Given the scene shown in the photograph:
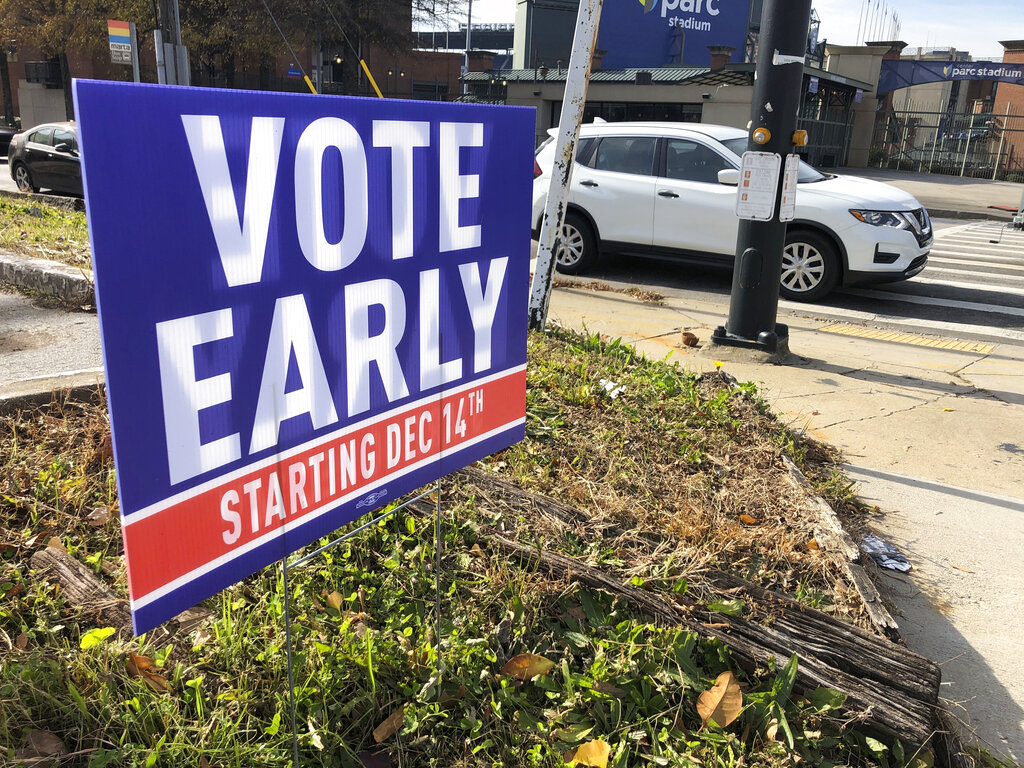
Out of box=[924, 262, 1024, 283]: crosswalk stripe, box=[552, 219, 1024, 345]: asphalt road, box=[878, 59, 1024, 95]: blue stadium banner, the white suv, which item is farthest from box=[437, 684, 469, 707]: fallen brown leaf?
box=[878, 59, 1024, 95]: blue stadium banner

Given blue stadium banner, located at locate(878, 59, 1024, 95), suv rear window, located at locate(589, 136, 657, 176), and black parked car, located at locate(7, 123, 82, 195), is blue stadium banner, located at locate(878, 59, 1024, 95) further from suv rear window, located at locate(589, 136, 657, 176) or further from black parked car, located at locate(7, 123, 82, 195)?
black parked car, located at locate(7, 123, 82, 195)

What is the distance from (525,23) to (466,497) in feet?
139

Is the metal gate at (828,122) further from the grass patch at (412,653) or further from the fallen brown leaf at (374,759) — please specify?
the fallen brown leaf at (374,759)

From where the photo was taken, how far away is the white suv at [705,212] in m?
8.77

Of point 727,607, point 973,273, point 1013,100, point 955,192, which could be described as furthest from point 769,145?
point 1013,100

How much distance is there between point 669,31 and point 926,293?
118ft

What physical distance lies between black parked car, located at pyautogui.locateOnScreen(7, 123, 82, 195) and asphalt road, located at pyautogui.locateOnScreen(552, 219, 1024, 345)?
11284mm

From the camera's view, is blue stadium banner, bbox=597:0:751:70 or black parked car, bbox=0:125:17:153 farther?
blue stadium banner, bbox=597:0:751:70

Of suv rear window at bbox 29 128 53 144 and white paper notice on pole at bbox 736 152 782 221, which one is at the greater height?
white paper notice on pole at bbox 736 152 782 221

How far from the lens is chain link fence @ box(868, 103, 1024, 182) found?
103 feet

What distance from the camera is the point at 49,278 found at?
19.4 feet

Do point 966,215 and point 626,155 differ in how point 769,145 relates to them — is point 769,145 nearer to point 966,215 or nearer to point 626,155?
point 626,155

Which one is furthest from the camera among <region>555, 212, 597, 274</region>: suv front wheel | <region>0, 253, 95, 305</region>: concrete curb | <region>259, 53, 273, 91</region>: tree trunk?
<region>259, 53, 273, 91</region>: tree trunk

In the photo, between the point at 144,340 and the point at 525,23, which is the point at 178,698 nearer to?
the point at 144,340
